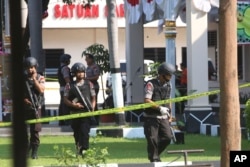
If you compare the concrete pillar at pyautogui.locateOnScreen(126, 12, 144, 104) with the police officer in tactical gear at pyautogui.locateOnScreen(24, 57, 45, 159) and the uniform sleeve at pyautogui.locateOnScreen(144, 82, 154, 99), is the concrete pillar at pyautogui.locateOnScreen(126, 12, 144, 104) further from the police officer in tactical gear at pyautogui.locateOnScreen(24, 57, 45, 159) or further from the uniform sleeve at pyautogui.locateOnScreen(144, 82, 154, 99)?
the uniform sleeve at pyautogui.locateOnScreen(144, 82, 154, 99)

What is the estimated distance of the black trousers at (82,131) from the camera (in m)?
12.2

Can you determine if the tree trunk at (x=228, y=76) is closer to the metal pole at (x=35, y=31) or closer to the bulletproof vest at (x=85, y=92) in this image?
the bulletproof vest at (x=85, y=92)

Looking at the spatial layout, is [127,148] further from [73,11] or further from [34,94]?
[73,11]

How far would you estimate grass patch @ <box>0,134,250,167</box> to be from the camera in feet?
41.0

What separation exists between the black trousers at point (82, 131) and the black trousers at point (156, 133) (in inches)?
44.0

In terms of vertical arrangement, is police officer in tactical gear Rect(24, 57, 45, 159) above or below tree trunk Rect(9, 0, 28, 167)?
below

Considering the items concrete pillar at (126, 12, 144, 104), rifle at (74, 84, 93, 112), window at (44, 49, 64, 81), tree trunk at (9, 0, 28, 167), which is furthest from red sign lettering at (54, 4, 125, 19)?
tree trunk at (9, 0, 28, 167)

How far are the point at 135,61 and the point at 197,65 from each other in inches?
201

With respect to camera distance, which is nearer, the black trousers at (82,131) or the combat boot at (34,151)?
the black trousers at (82,131)

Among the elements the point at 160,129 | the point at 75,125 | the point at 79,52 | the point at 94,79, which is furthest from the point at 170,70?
the point at 79,52

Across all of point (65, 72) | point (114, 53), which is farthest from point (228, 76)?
point (114, 53)

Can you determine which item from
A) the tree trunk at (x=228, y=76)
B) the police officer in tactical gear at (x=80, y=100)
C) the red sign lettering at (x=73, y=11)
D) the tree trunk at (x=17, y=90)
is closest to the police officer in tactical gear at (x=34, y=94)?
the police officer in tactical gear at (x=80, y=100)

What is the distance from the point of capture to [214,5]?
18.5 m

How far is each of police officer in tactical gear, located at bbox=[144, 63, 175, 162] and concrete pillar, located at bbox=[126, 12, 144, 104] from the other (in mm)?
11778
